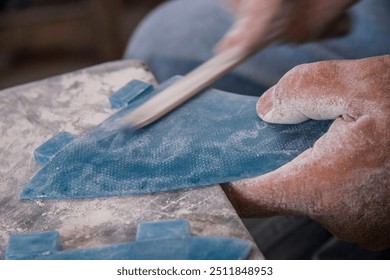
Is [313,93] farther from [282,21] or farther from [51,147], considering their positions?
[51,147]

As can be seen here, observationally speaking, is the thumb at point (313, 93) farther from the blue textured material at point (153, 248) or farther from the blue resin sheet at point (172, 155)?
the blue textured material at point (153, 248)

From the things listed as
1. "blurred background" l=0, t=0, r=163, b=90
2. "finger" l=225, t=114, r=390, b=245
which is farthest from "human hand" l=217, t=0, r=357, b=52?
"blurred background" l=0, t=0, r=163, b=90

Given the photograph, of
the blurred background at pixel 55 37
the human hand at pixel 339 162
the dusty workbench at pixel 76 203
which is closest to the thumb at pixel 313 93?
the human hand at pixel 339 162

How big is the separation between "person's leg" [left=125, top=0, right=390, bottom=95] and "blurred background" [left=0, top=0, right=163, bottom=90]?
76cm

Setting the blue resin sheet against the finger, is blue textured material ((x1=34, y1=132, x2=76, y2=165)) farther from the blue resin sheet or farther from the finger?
the finger

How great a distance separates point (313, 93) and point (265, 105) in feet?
0.25

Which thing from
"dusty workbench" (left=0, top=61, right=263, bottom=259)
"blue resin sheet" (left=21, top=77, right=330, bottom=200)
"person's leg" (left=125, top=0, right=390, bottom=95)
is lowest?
"person's leg" (left=125, top=0, right=390, bottom=95)

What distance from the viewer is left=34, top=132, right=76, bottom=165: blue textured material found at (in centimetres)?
69

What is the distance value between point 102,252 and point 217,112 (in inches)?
10.3

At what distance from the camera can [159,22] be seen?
1.17 m

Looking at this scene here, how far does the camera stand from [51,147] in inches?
27.6

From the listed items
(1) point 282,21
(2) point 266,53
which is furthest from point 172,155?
(2) point 266,53
